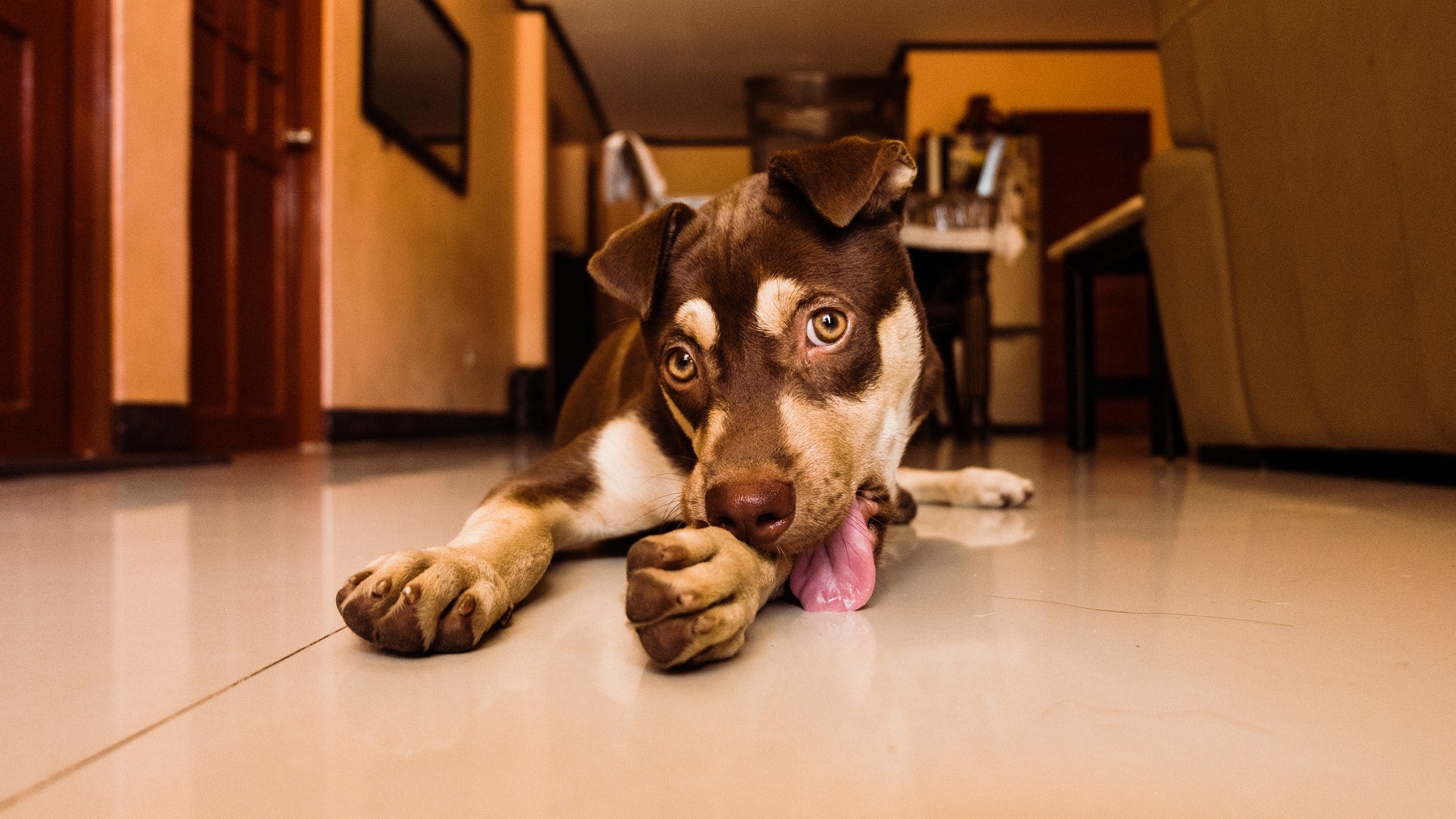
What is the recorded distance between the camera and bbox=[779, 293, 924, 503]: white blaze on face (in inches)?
52.2

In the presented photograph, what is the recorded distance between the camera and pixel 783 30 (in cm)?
1134

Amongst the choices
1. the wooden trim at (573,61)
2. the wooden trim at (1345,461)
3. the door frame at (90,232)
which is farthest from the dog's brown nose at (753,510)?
the wooden trim at (573,61)

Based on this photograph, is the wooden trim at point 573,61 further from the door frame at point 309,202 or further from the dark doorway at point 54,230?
the dark doorway at point 54,230

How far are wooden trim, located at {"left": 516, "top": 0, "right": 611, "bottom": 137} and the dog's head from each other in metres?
9.92

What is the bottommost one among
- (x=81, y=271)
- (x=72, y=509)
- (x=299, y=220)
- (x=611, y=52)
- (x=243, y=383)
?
(x=72, y=509)

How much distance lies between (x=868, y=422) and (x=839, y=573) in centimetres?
27

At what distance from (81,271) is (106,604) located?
3.76 metres

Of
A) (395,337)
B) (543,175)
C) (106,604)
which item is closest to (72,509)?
(106,604)

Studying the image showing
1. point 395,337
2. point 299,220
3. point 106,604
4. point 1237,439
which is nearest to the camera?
point 106,604

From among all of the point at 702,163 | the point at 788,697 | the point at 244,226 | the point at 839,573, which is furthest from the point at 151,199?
the point at 702,163

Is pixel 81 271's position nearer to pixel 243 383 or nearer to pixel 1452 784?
pixel 243 383

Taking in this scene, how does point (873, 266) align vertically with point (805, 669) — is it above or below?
above

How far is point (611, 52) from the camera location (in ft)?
39.4

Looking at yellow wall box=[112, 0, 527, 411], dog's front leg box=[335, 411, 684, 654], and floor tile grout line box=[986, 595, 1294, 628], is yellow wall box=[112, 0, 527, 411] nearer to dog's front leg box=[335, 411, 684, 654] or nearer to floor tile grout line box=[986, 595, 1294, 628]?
dog's front leg box=[335, 411, 684, 654]
